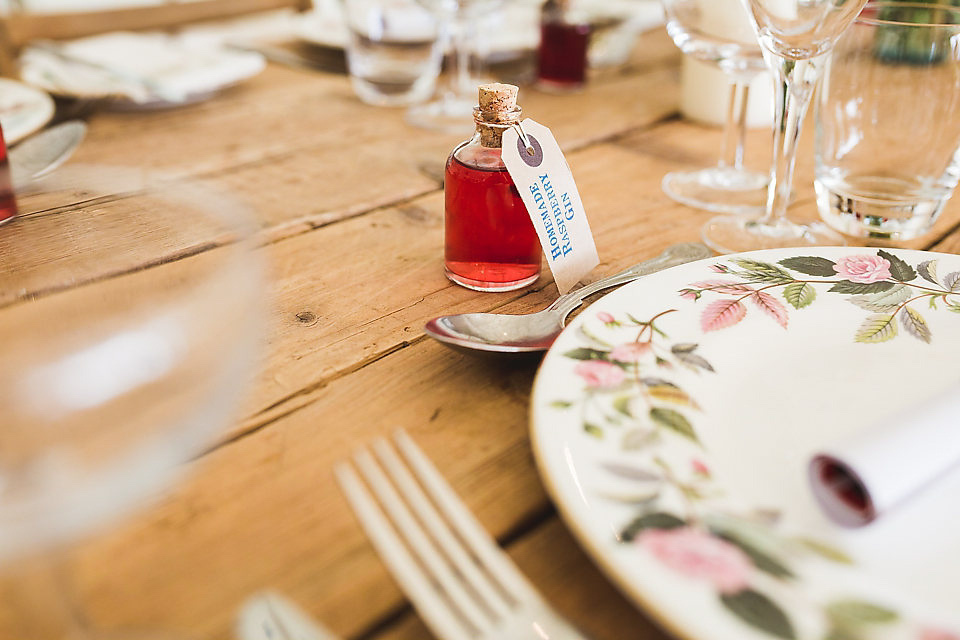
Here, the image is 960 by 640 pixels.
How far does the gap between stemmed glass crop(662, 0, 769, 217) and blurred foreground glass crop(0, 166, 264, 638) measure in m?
0.52

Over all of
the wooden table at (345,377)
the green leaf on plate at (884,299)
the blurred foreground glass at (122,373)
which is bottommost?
the wooden table at (345,377)

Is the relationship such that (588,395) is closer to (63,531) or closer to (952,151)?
(63,531)

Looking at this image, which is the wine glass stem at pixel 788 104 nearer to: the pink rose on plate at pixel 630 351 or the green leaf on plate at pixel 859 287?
the green leaf on plate at pixel 859 287

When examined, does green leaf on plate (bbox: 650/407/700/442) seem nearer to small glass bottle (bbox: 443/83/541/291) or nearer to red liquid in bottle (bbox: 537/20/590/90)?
small glass bottle (bbox: 443/83/541/291)

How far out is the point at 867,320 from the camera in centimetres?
49

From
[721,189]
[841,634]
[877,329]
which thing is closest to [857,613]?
[841,634]

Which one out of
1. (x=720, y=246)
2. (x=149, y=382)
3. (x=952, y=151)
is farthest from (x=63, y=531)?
(x=952, y=151)

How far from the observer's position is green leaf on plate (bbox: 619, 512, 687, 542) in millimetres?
318

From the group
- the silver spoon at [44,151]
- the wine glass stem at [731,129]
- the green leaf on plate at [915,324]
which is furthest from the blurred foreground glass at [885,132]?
the silver spoon at [44,151]

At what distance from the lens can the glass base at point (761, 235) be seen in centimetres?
67

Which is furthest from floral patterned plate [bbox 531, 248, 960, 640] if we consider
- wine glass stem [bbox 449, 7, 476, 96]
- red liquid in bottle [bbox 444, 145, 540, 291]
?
wine glass stem [bbox 449, 7, 476, 96]

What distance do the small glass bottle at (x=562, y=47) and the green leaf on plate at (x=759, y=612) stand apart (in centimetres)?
89

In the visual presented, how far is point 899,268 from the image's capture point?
1.78 feet

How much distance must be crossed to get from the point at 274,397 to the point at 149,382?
21cm
